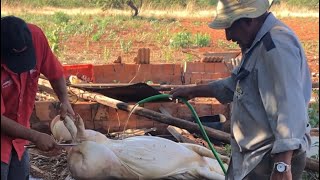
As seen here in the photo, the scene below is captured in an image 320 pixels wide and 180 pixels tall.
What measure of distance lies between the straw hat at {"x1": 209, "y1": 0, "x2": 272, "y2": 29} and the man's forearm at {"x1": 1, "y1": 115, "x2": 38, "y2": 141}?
1.35 metres

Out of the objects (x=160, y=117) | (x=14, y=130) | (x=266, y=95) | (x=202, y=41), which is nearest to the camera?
(x=266, y=95)

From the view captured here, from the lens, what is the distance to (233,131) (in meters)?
3.62

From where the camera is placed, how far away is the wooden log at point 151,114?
577cm

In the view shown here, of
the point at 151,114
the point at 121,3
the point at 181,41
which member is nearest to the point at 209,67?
the point at 151,114

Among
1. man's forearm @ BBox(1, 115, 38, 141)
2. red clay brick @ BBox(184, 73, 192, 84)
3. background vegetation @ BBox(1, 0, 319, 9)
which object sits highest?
man's forearm @ BBox(1, 115, 38, 141)

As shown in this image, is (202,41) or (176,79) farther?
(202,41)

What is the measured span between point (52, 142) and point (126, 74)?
7050 mm

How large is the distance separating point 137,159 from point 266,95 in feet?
7.75

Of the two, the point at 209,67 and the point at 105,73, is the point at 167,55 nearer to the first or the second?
the point at 209,67

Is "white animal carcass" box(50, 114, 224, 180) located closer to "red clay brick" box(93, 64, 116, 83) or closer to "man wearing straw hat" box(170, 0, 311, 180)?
"man wearing straw hat" box(170, 0, 311, 180)

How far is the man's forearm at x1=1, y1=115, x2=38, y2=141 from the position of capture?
3594 millimetres

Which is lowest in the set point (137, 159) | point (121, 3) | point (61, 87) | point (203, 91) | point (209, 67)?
point (121, 3)

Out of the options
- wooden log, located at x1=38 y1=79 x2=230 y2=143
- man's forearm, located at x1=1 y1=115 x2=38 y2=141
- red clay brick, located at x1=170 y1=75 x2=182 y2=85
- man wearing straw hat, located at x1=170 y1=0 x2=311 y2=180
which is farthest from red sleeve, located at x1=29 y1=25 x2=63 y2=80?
red clay brick, located at x1=170 y1=75 x2=182 y2=85

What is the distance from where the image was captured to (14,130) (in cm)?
364
